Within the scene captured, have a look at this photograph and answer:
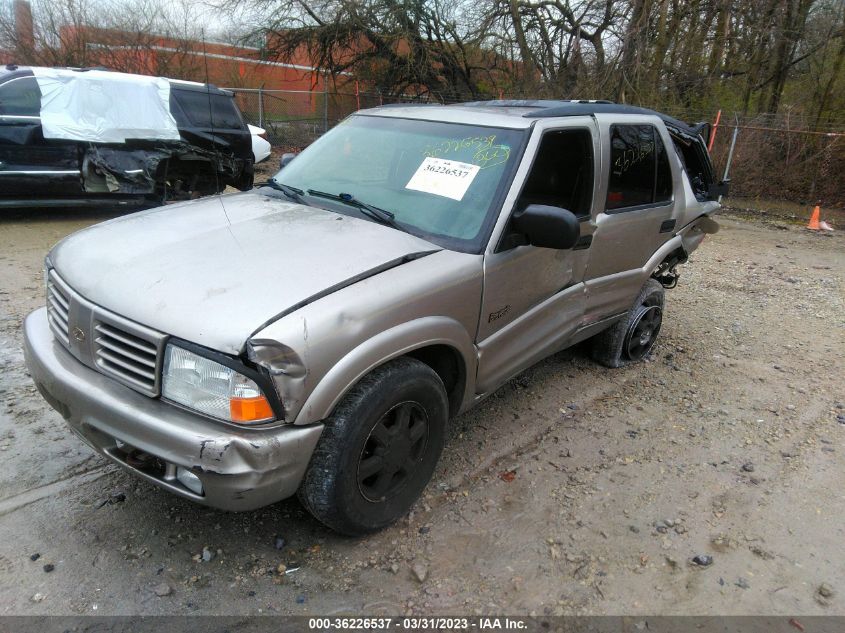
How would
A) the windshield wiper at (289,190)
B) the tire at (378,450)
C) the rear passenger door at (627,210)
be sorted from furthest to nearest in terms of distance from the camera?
the rear passenger door at (627,210) → the windshield wiper at (289,190) → the tire at (378,450)

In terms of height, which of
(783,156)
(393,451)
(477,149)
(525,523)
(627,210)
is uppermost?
(477,149)

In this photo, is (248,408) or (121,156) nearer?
(248,408)

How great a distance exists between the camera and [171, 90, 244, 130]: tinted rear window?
8328 mm

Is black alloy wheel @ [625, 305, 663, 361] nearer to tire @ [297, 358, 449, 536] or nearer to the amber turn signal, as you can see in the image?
tire @ [297, 358, 449, 536]

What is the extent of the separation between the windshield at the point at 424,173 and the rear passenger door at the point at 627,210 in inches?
35.5

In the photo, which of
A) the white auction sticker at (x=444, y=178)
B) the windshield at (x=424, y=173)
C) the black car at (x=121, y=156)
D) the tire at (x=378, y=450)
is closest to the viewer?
the tire at (x=378, y=450)

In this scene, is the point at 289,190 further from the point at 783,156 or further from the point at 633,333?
the point at 783,156

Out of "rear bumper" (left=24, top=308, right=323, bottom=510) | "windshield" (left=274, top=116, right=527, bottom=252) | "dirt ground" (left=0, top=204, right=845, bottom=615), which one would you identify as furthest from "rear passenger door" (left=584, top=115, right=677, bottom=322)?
"rear bumper" (left=24, top=308, right=323, bottom=510)

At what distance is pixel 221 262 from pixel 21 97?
644cm

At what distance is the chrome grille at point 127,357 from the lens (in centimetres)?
221

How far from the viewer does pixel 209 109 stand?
8.62 meters

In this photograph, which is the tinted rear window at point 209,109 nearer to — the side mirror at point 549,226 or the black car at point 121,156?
the black car at point 121,156

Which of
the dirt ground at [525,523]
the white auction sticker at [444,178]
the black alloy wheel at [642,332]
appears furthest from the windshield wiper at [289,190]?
the black alloy wheel at [642,332]

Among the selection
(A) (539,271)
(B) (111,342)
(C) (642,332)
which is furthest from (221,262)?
(C) (642,332)
